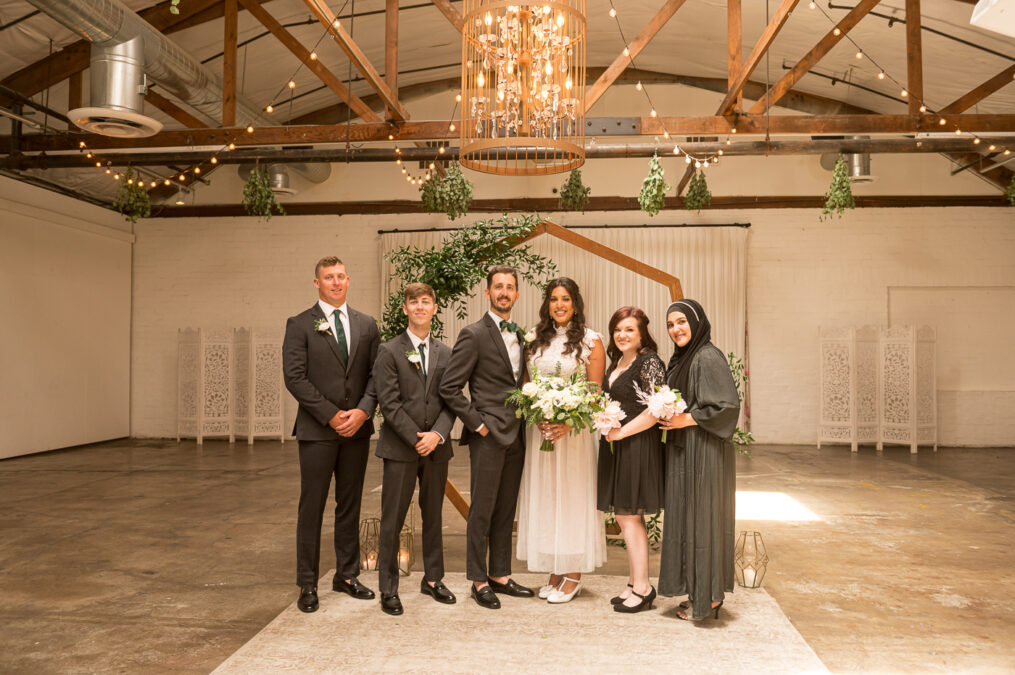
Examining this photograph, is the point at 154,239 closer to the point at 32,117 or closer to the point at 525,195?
the point at 32,117

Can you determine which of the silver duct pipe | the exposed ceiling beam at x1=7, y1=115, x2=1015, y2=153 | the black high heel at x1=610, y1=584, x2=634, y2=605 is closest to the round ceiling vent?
the silver duct pipe

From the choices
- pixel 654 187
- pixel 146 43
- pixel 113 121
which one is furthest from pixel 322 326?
pixel 654 187

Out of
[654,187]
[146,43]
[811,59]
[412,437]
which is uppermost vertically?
[811,59]

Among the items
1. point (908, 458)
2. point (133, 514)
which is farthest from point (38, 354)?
point (908, 458)

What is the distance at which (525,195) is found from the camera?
12.2 meters

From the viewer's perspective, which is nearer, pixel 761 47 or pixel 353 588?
pixel 353 588

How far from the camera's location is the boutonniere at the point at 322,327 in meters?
3.90

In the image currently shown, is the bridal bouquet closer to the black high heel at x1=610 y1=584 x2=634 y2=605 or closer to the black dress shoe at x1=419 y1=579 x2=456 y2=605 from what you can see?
the black high heel at x1=610 y1=584 x2=634 y2=605

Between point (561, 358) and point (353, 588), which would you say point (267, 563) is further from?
point (561, 358)

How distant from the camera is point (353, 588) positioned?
398 centimetres

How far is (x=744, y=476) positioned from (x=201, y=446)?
8.08m

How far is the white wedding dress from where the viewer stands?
12.7 ft

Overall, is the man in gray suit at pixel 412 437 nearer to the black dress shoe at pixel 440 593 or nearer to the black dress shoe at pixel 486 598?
the black dress shoe at pixel 440 593

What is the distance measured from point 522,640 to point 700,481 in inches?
44.8
